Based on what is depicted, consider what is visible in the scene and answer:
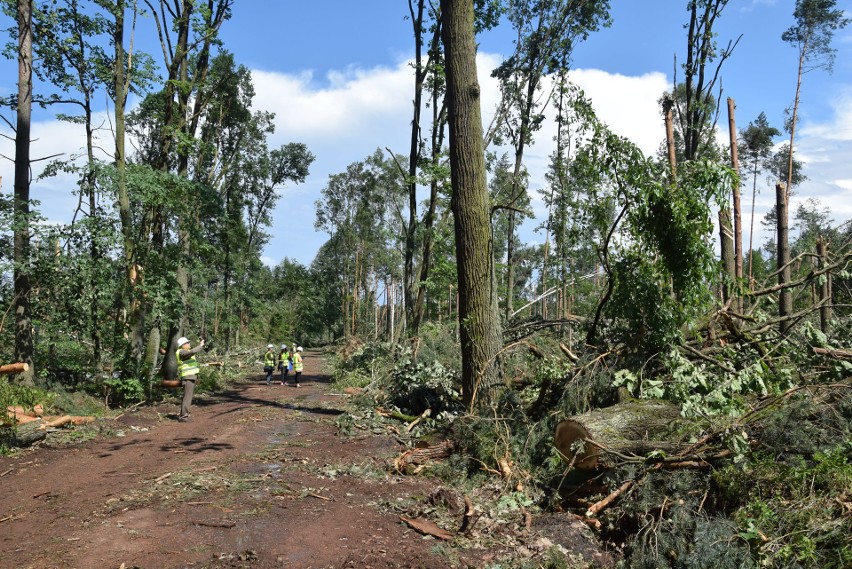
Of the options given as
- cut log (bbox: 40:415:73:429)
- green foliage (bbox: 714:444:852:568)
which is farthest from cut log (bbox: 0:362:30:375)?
green foliage (bbox: 714:444:852:568)

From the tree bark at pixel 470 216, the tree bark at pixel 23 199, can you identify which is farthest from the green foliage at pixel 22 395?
the tree bark at pixel 470 216

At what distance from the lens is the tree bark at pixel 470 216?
27.6 feet

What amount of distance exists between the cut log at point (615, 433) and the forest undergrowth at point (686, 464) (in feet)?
0.29

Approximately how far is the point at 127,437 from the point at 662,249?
8.58 metres

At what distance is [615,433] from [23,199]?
11541 mm

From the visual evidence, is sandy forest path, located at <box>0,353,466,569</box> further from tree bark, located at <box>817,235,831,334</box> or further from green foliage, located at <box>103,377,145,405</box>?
tree bark, located at <box>817,235,831,334</box>

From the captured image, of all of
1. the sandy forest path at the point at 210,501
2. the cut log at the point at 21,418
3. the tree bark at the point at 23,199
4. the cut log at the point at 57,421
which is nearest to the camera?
the sandy forest path at the point at 210,501

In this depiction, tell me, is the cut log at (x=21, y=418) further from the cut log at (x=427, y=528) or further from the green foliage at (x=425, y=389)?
the cut log at (x=427, y=528)

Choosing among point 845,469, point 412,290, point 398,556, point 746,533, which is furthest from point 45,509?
point 412,290

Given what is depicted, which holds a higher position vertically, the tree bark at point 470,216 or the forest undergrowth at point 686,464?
the tree bark at point 470,216

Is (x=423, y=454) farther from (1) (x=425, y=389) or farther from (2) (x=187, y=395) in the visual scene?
(2) (x=187, y=395)

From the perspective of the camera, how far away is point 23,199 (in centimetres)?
1112

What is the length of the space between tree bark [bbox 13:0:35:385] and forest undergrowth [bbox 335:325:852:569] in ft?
26.1

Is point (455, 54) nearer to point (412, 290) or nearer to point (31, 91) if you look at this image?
point (31, 91)
